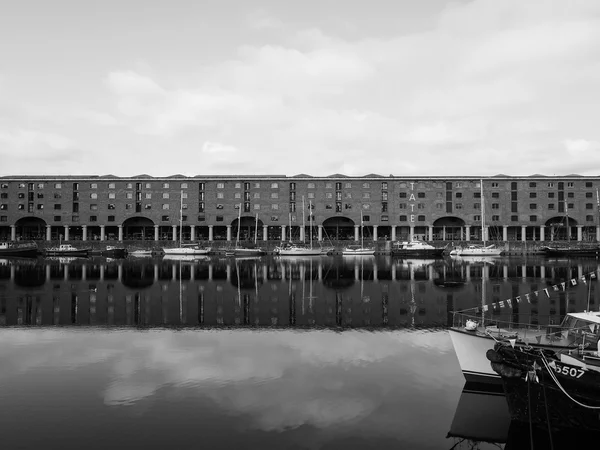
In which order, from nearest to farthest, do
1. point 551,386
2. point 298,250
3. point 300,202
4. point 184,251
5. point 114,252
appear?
point 551,386 < point 184,251 < point 114,252 < point 298,250 < point 300,202

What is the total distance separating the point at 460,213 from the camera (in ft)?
342

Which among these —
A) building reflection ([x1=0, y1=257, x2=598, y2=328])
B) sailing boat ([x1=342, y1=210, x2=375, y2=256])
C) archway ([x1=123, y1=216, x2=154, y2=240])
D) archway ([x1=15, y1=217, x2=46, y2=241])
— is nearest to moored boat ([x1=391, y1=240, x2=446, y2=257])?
sailing boat ([x1=342, y1=210, x2=375, y2=256])

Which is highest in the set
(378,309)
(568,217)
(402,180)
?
(402,180)

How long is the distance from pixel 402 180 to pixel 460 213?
48.8 feet

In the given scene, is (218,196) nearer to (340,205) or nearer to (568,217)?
(340,205)

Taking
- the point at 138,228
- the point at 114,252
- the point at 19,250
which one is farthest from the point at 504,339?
the point at 138,228

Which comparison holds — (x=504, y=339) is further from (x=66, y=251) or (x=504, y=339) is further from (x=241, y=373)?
(x=66, y=251)

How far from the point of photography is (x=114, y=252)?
9312cm

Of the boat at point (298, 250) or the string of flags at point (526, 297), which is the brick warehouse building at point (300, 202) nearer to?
the boat at point (298, 250)

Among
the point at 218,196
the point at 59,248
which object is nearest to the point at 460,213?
the point at 218,196

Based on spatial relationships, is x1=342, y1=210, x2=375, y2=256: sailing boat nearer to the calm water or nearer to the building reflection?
the building reflection

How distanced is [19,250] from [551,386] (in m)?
101

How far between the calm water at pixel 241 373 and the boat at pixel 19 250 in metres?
62.7

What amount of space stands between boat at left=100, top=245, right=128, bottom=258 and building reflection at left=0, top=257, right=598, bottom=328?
34191 millimetres
